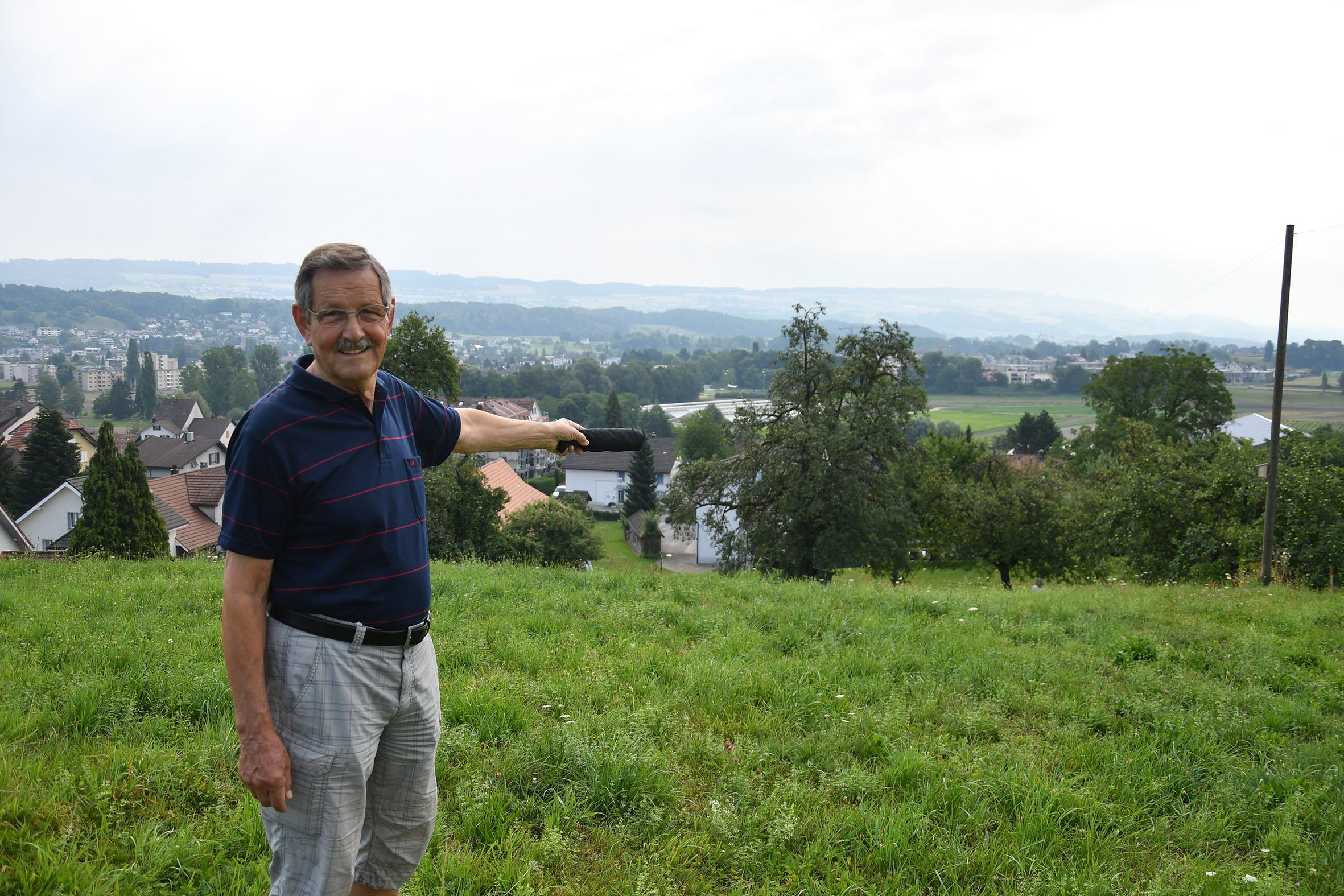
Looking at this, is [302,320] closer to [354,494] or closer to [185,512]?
[354,494]

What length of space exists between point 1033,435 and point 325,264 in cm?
8392

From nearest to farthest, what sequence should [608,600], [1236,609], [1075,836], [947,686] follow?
[1075,836] → [947,686] → [608,600] → [1236,609]

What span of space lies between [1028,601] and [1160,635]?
5.91 feet

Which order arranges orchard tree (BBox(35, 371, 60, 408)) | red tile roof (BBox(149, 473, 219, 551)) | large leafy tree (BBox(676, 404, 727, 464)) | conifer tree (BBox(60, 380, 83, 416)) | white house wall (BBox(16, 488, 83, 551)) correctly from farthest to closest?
conifer tree (BBox(60, 380, 83, 416)) < orchard tree (BBox(35, 371, 60, 408)) < large leafy tree (BBox(676, 404, 727, 464)) < white house wall (BBox(16, 488, 83, 551)) < red tile roof (BBox(149, 473, 219, 551))

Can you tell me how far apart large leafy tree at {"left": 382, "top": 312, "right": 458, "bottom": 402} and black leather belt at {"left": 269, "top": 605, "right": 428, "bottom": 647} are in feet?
88.8

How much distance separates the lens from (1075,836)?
3797 mm

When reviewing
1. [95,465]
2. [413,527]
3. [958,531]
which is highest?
[413,527]

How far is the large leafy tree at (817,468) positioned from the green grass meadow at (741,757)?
15.0 meters

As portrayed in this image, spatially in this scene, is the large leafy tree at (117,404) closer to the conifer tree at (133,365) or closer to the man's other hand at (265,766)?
the conifer tree at (133,365)

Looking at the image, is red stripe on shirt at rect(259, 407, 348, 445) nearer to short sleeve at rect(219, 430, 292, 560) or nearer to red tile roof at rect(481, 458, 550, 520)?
short sleeve at rect(219, 430, 292, 560)

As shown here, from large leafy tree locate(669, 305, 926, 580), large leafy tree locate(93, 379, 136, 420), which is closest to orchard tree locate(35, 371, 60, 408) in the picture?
large leafy tree locate(93, 379, 136, 420)

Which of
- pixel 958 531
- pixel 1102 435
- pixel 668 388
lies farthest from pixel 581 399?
pixel 958 531

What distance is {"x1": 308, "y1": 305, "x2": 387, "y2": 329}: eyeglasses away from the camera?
2.34m

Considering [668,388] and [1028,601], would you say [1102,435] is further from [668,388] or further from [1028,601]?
[668,388]
